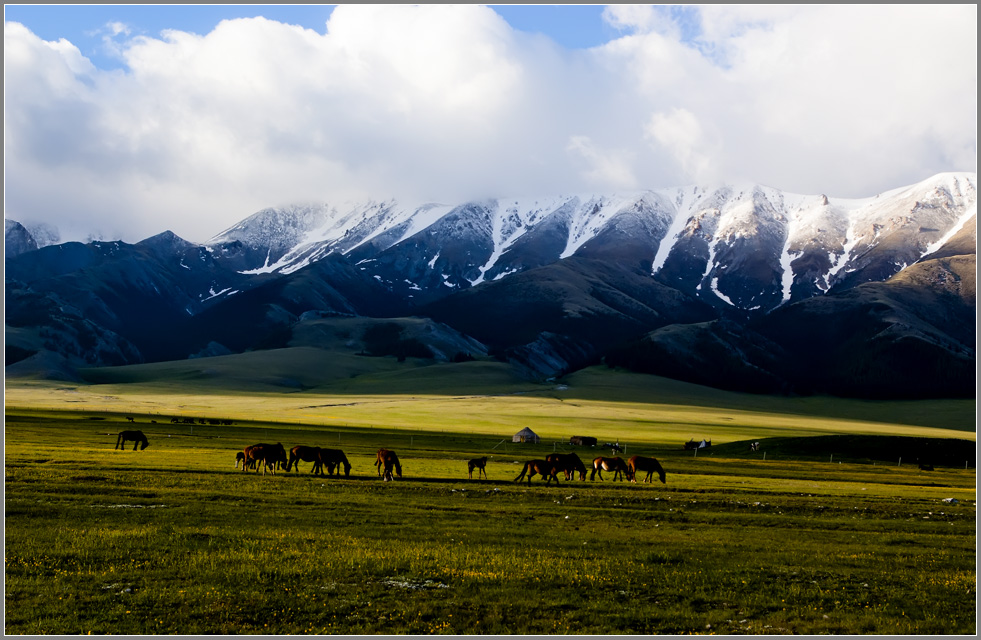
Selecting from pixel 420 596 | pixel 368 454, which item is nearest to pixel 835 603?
pixel 420 596

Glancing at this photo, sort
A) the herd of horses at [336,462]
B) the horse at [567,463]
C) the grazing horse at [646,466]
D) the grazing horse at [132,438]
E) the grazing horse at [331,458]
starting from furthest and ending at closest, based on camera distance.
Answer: the grazing horse at [132,438], the grazing horse at [646,466], the horse at [567,463], the grazing horse at [331,458], the herd of horses at [336,462]

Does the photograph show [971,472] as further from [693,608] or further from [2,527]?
[2,527]

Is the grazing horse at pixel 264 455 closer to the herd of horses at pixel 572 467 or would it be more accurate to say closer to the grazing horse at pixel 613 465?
the herd of horses at pixel 572 467

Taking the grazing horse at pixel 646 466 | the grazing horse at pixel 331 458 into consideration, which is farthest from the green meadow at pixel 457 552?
the grazing horse at pixel 646 466

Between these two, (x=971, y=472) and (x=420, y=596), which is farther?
(x=971, y=472)

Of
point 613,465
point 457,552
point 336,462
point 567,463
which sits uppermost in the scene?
point 567,463

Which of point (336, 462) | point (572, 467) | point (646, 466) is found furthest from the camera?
point (646, 466)

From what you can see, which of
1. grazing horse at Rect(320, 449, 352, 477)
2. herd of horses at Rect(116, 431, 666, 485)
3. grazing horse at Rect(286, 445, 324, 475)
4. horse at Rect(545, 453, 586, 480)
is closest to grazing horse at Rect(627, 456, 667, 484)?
herd of horses at Rect(116, 431, 666, 485)

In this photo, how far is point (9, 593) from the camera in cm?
1825

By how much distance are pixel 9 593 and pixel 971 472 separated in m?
84.8

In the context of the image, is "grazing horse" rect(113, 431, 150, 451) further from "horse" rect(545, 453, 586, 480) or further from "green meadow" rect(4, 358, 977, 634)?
"horse" rect(545, 453, 586, 480)

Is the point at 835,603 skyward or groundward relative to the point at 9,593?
skyward

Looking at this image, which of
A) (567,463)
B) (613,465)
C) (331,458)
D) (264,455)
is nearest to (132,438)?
(264,455)

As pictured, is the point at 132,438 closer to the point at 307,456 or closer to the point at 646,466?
the point at 307,456
